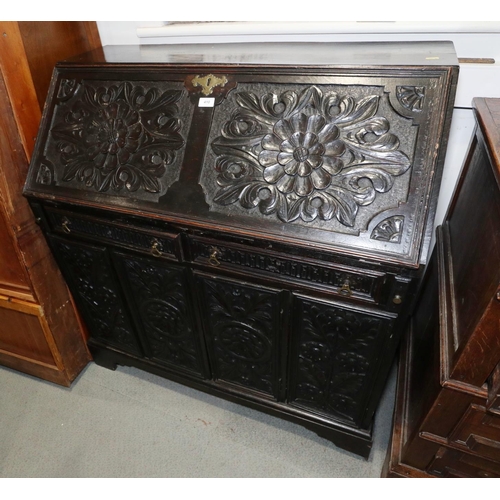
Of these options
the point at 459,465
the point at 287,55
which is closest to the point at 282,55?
the point at 287,55

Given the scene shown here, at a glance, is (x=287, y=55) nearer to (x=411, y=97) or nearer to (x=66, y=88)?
(x=411, y=97)

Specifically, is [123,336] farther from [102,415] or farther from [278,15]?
[278,15]

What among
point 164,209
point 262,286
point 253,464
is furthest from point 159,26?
point 253,464

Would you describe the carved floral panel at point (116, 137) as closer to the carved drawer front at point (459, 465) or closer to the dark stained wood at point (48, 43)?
the dark stained wood at point (48, 43)

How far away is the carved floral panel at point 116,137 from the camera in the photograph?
1.07 metres

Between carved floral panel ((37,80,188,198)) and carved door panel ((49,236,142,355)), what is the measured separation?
0.85ft

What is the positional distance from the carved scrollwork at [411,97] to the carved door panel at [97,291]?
1.00 meters

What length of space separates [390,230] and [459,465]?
74cm

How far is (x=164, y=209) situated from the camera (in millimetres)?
1035

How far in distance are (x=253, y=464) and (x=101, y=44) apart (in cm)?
173

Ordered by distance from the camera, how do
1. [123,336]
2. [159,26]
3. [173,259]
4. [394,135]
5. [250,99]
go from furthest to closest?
[123,336] < [159,26] < [173,259] < [250,99] < [394,135]

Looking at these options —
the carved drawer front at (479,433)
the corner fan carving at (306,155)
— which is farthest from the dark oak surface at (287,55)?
the carved drawer front at (479,433)

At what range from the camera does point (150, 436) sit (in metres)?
1.49

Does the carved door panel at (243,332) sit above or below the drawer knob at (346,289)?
below
